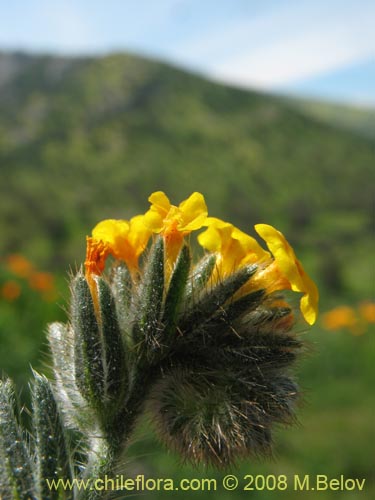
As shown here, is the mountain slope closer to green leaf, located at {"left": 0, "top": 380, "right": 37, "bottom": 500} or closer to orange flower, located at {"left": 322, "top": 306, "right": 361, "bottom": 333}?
orange flower, located at {"left": 322, "top": 306, "right": 361, "bottom": 333}

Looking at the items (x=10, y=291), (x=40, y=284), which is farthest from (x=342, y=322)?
(x=10, y=291)

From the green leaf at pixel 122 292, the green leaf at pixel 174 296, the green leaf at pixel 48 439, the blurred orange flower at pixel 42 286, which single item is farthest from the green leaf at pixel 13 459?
the blurred orange flower at pixel 42 286

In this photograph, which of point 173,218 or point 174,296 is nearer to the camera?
point 174,296

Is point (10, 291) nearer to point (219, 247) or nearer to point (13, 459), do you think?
point (219, 247)

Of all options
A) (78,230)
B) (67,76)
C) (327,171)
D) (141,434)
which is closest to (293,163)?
(327,171)

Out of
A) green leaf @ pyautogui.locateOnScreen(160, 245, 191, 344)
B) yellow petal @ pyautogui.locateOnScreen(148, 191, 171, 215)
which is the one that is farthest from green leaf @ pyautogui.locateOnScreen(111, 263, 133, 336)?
yellow petal @ pyautogui.locateOnScreen(148, 191, 171, 215)
